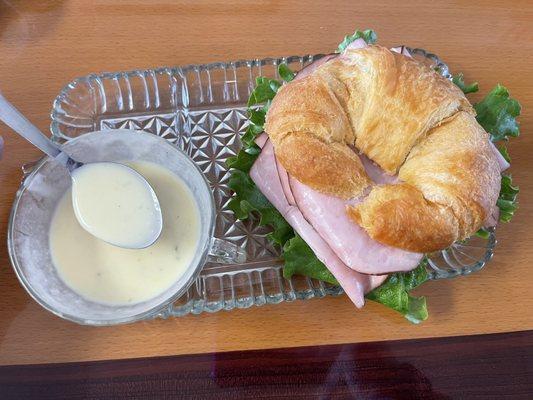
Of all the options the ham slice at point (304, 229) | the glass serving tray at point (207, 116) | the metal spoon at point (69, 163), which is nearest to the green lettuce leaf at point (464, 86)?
the glass serving tray at point (207, 116)

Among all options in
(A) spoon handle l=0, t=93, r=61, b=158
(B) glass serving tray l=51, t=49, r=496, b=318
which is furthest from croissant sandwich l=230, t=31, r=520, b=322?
(A) spoon handle l=0, t=93, r=61, b=158

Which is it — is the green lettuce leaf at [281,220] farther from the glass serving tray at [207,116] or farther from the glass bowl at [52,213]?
the glass bowl at [52,213]

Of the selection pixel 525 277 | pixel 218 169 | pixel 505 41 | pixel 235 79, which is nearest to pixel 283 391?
pixel 218 169

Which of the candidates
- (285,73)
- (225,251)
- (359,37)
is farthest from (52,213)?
(359,37)

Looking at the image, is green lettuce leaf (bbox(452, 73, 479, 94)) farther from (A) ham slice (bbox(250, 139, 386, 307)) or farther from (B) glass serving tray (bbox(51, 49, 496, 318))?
(A) ham slice (bbox(250, 139, 386, 307))

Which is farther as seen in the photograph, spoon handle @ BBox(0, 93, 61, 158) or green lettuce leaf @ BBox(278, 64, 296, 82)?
green lettuce leaf @ BBox(278, 64, 296, 82)
